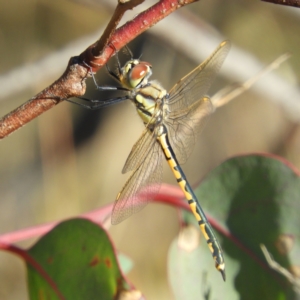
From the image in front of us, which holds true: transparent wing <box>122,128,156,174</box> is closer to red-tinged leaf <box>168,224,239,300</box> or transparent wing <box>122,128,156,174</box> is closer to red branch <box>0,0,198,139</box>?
red-tinged leaf <box>168,224,239,300</box>

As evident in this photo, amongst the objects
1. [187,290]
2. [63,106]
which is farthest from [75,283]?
[63,106]

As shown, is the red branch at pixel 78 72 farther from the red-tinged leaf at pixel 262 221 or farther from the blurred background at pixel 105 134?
the blurred background at pixel 105 134

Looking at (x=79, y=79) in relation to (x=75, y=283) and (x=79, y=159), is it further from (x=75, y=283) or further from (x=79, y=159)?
(x=79, y=159)

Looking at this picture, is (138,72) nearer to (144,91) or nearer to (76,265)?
(144,91)

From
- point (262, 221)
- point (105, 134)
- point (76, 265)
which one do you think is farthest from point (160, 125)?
point (105, 134)

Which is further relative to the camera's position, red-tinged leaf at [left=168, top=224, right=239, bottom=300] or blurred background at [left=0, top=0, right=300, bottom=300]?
blurred background at [left=0, top=0, right=300, bottom=300]

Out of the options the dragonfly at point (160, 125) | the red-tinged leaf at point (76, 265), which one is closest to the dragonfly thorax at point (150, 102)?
the dragonfly at point (160, 125)

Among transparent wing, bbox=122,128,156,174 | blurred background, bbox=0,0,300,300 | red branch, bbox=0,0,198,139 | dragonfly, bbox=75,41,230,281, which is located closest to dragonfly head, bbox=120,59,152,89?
dragonfly, bbox=75,41,230,281

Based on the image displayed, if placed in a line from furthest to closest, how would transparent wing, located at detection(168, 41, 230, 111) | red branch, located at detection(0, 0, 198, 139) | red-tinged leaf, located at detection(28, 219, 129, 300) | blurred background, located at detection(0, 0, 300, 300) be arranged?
blurred background, located at detection(0, 0, 300, 300), transparent wing, located at detection(168, 41, 230, 111), red-tinged leaf, located at detection(28, 219, 129, 300), red branch, located at detection(0, 0, 198, 139)
